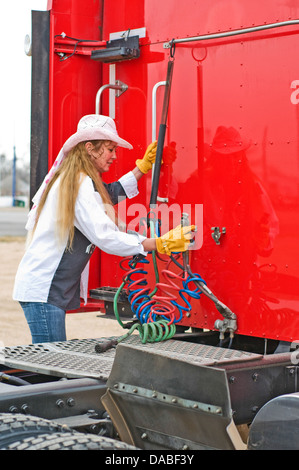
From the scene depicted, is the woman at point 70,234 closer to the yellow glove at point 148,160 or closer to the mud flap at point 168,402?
the yellow glove at point 148,160

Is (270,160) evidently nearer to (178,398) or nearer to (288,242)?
(288,242)

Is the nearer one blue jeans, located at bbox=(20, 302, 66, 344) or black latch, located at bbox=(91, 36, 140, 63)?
blue jeans, located at bbox=(20, 302, 66, 344)

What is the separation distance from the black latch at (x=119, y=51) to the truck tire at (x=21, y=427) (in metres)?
2.31

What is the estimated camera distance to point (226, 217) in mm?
3973

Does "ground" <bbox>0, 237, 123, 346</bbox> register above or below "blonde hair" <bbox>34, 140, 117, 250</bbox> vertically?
below

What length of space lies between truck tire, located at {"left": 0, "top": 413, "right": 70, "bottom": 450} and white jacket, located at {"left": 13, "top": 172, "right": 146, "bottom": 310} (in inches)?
47.9

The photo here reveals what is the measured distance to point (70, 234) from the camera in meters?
3.97

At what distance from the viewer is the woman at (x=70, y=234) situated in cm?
392

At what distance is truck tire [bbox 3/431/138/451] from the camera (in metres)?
2.61

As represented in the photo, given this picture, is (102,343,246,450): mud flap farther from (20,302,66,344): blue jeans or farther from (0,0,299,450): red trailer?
(20,302,66,344): blue jeans

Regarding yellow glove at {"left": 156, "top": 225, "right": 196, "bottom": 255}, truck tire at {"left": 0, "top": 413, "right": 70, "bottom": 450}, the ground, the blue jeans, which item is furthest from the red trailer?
the ground

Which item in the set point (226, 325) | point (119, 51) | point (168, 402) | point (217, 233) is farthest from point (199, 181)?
point (168, 402)

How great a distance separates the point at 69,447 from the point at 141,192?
214 centimetres
